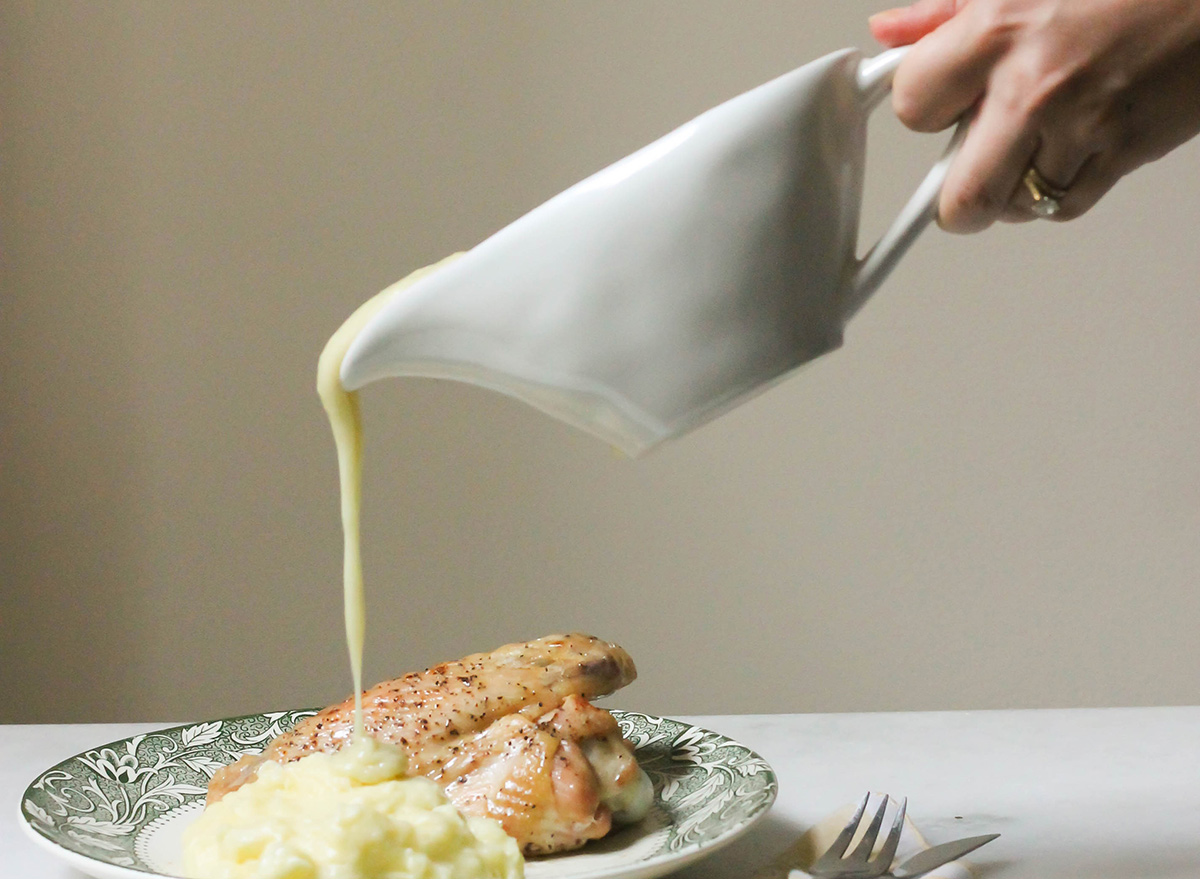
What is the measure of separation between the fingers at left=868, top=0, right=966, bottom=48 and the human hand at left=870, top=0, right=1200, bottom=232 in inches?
6.9

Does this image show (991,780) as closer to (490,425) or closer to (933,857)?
(933,857)

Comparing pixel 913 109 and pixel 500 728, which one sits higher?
pixel 913 109

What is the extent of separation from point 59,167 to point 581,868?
273 cm

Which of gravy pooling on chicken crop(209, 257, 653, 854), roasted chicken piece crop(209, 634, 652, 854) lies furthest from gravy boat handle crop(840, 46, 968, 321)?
roasted chicken piece crop(209, 634, 652, 854)

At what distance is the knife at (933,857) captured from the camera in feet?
3.76

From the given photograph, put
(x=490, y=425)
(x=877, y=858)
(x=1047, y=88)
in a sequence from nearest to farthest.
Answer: (x=1047, y=88)
(x=877, y=858)
(x=490, y=425)

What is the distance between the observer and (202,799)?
1.48 meters

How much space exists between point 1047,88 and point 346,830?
79 cm

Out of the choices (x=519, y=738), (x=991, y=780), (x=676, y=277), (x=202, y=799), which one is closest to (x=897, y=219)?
(x=676, y=277)

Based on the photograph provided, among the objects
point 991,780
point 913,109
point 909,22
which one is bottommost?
point 991,780

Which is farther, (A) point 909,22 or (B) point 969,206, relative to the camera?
(A) point 909,22

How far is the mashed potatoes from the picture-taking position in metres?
1.04

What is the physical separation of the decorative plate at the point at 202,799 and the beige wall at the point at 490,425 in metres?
1.77

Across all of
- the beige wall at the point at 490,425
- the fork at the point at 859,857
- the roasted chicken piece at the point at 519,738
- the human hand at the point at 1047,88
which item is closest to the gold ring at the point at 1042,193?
the human hand at the point at 1047,88
